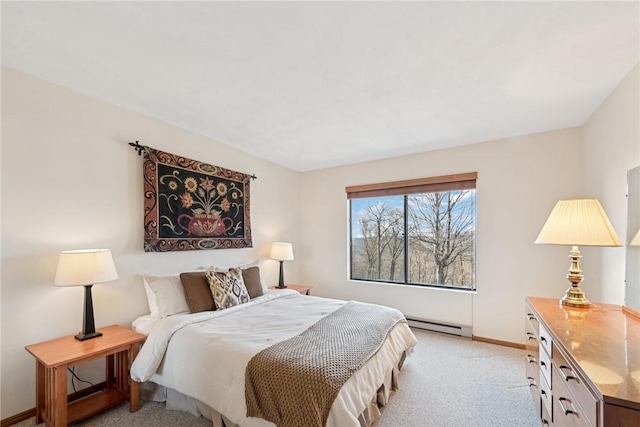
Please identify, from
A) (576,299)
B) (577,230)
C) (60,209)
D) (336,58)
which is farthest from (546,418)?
(60,209)

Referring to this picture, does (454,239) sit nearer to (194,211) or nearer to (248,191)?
(248,191)

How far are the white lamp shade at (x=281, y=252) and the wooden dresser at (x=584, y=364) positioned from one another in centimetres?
277

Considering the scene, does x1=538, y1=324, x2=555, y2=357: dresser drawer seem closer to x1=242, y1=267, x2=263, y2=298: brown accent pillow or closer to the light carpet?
the light carpet

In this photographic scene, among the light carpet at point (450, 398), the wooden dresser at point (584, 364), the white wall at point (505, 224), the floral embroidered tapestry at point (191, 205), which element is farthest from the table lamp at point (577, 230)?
the floral embroidered tapestry at point (191, 205)

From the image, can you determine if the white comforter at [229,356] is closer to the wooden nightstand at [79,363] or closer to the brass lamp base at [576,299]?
the wooden nightstand at [79,363]

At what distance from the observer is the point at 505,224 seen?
329cm

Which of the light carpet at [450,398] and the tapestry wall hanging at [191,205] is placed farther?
the tapestry wall hanging at [191,205]

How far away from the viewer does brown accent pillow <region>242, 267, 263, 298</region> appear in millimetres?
3088

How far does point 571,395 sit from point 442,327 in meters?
2.44

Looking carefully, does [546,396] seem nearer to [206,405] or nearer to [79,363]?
[206,405]

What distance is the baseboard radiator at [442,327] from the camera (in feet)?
11.3

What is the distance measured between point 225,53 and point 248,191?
85.6 inches

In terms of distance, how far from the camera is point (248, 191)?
12.5 feet

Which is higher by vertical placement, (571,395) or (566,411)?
(571,395)
